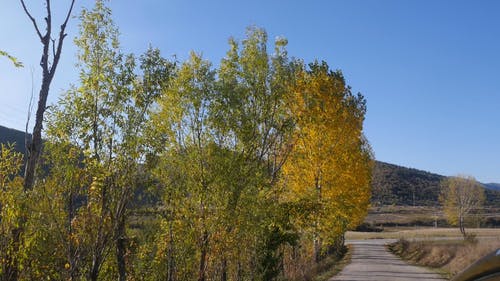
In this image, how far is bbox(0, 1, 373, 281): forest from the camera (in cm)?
750

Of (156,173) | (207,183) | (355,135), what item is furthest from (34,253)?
(355,135)

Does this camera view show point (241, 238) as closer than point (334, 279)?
Yes

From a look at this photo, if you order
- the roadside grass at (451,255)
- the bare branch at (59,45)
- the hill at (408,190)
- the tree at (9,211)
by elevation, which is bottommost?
the roadside grass at (451,255)

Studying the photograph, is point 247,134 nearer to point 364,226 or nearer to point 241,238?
point 241,238

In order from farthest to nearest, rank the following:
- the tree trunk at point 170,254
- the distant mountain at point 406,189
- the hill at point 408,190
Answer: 1. the hill at point 408,190
2. the distant mountain at point 406,189
3. the tree trunk at point 170,254

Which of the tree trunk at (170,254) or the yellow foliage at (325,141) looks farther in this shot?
the yellow foliage at (325,141)

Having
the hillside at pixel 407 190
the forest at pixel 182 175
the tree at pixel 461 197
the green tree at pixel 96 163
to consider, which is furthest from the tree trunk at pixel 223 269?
the hillside at pixel 407 190

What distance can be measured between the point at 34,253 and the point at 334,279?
14006 mm

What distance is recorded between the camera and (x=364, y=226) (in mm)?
84562

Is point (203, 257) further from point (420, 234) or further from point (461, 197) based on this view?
point (461, 197)

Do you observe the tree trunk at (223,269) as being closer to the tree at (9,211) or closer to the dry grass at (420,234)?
the tree at (9,211)

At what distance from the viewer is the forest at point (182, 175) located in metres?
7.50

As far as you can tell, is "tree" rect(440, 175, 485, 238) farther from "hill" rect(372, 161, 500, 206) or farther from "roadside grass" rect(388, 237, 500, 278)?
"hill" rect(372, 161, 500, 206)

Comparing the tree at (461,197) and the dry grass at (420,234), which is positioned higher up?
the tree at (461,197)
